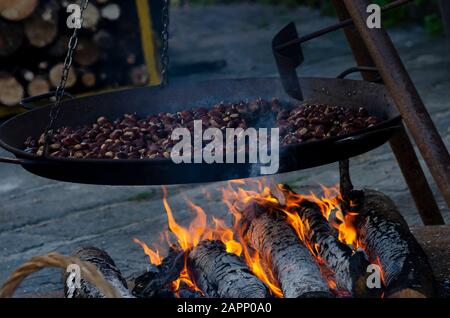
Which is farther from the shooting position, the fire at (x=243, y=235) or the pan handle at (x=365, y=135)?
the fire at (x=243, y=235)

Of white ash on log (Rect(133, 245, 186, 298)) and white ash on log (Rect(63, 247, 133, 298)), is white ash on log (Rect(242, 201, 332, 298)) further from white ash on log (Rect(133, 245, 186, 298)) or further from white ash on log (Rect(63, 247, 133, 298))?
white ash on log (Rect(63, 247, 133, 298))

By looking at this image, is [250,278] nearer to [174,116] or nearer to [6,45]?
[174,116]

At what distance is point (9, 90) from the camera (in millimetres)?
6035

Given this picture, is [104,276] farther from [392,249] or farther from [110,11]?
[110,11]

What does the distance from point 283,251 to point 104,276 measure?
566 mm

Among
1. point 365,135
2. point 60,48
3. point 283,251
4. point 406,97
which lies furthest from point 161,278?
point 60,48

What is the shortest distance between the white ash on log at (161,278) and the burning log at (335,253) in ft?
1.49

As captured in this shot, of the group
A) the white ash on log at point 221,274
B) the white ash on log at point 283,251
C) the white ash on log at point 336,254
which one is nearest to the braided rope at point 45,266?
the white ash on log at point 221,274

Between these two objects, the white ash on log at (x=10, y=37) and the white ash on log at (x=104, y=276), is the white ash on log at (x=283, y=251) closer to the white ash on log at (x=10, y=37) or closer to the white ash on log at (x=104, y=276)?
the white ash on log at (x=104, y=276)

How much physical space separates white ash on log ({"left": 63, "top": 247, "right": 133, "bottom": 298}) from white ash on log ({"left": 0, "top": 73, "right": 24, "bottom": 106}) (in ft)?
12.2

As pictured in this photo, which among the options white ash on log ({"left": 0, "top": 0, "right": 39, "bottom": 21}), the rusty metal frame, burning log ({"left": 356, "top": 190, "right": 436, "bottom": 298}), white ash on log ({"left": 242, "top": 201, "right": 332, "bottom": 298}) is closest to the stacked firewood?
white ash on log ({"left": 0, "top": 0, "right": 39, "bottom": 21})

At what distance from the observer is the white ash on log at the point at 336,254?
2224 millimetres

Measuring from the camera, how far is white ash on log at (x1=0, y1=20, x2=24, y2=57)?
5.96 metres

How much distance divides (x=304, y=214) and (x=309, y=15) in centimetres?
850
